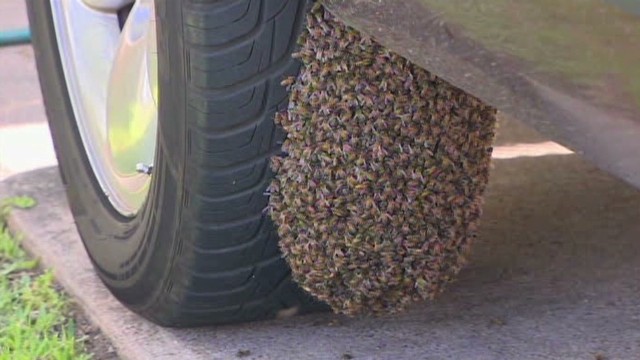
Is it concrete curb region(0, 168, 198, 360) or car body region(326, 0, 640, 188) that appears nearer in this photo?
car body region(326, 0, 640, 188)

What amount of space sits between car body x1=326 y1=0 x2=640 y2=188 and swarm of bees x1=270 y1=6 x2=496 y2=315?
1.17 feet

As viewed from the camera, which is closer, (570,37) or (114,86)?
(570,37)

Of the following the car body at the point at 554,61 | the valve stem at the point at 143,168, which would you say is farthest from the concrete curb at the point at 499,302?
the car body at the point at 554,61

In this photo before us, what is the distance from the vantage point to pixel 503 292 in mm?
2318

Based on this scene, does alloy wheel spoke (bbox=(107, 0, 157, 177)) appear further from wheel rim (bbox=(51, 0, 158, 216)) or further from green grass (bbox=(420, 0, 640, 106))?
green grass (bbox=(420, 0, 640, 106))

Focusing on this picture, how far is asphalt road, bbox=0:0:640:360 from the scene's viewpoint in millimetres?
2096

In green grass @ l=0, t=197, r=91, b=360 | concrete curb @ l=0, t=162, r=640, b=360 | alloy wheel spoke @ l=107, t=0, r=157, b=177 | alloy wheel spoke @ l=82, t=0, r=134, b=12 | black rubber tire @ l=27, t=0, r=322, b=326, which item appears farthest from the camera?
alloy wheel spoke @ l=82, t=0, r=134, b=12

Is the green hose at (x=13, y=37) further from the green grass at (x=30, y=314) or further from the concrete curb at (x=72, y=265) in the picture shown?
the green grass at (x=30, y=314)

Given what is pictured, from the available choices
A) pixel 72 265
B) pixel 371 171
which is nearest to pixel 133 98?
pixel 72 265

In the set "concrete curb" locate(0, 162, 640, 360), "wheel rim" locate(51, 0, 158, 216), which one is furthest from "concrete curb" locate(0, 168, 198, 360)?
"wheel rim" locate(51, 0, 158, 216)

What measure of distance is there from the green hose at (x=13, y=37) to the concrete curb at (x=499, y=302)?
72.8 inches

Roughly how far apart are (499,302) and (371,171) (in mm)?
627

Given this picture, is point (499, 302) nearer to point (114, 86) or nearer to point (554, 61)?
point (114, 86)

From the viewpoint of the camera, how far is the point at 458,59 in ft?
4.31
